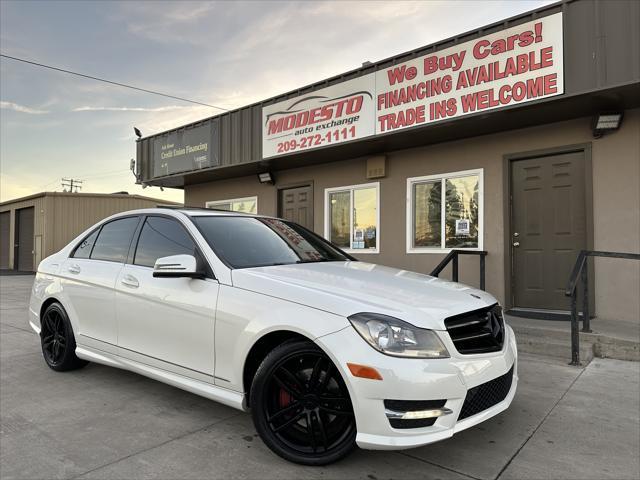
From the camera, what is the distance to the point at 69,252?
4.52 metres

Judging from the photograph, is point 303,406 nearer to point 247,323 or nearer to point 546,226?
point 247,323

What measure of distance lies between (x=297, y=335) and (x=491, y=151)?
18.4 feet

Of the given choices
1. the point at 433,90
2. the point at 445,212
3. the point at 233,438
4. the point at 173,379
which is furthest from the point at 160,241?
the point at 445,212

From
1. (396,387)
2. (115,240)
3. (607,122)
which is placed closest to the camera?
(396,387)

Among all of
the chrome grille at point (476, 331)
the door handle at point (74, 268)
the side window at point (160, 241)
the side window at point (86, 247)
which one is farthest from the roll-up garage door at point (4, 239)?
the chrome grille at point (476, 331)

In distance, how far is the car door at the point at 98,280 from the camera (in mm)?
3746

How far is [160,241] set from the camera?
11.8ft

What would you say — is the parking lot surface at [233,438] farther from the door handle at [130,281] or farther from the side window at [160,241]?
the side window at [160,241]

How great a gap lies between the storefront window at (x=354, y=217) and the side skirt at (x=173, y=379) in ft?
18.0

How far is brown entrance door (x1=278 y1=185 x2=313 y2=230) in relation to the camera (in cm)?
951

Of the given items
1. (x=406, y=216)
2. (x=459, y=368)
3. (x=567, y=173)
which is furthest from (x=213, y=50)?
(x=459, y=368)

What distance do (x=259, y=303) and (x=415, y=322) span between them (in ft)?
3.11

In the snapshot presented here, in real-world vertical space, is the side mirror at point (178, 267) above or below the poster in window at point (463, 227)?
below

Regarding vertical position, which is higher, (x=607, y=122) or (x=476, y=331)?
(x=607, y=122)
